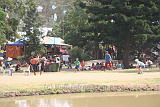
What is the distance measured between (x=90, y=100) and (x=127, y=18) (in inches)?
688

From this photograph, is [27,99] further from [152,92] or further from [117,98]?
[152,92]

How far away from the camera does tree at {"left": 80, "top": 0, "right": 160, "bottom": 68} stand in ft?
93.7

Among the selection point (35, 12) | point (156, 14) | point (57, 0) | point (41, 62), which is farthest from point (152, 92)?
point (57, 0)

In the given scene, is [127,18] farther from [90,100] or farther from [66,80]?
[90,100]

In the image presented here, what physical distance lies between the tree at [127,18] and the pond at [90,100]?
1533cm

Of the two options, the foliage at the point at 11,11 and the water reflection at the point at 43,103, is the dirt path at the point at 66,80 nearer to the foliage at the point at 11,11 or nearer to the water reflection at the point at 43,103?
the water reflection at the point at 43,103

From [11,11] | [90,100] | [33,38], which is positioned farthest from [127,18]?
[90,100]

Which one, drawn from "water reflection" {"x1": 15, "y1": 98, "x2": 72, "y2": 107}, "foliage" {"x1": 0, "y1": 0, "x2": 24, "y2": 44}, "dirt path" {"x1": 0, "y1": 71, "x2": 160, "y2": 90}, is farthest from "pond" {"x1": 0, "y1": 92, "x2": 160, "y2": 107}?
"foliage" {"x1": 0, "y1": 0, "x2": 24, "y2": 44}

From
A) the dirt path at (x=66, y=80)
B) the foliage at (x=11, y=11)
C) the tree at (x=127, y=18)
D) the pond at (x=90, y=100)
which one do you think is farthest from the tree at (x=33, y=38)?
the pond at (x=90, y=100)

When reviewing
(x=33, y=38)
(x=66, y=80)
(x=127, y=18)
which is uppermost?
(x=127, y=18)

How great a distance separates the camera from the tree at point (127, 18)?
93.7 ft

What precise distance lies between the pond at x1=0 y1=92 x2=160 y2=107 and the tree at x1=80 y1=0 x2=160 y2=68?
1533 centimetres

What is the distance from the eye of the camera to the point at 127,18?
28.5 metres

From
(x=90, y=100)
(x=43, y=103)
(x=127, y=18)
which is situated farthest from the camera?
(x=127, y=18)
